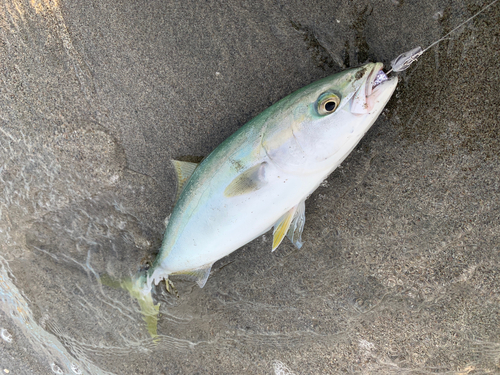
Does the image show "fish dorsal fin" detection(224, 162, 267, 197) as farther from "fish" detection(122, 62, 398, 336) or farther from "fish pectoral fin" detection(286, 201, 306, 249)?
"fish pectoral fin" detection(286, 201, 306, 249)

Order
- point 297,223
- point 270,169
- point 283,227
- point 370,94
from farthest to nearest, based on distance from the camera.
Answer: point 297,223
point 283,227
point 270,169
point 370,94

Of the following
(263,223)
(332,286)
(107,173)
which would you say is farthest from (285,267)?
(107,173)

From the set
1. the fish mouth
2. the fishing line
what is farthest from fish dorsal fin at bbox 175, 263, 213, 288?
the fishing line

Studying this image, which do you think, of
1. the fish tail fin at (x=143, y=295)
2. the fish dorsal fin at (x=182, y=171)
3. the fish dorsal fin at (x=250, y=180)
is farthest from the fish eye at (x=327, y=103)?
the fish tail fin at (x=143, y=295)

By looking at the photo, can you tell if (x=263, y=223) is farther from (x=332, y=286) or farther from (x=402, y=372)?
(x=402, y=372)

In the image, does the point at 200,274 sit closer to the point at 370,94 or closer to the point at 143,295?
the point at 143,295

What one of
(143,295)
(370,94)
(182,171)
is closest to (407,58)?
(370,94)
